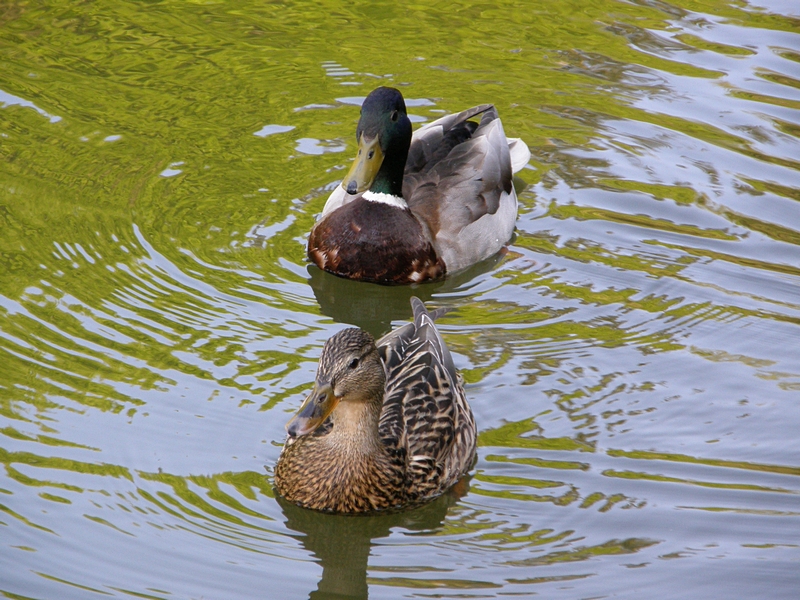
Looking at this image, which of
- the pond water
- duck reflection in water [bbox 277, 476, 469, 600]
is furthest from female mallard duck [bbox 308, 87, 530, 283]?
duck reflection in water [bbox 277, 476, 469, 600]

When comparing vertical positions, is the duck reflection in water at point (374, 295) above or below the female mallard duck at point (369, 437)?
below

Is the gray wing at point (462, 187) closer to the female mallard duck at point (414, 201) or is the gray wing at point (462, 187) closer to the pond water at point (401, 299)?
the female mallard duck at point (414, 201)

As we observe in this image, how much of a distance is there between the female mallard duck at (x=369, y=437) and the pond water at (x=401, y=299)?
0.13 meters

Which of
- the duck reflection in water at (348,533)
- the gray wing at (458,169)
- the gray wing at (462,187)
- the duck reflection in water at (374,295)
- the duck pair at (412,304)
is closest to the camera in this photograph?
the duck reflection in water at (348,533)

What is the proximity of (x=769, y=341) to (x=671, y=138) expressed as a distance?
297 cm

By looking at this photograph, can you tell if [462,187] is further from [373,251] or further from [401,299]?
[401,299]

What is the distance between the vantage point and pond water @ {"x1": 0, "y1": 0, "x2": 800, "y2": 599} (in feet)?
16.6

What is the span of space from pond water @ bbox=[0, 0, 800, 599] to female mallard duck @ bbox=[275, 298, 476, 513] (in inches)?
5.3

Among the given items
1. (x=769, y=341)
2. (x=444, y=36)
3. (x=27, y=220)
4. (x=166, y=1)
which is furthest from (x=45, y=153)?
(x=769, y=341)

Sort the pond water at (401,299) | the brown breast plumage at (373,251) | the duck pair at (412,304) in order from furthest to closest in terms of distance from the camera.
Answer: the brown breast plumage at (373,251) → the duck pair at (412,304) → the pond water at (401,299)

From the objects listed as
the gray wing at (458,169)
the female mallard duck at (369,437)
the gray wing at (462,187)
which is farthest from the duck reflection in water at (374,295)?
the female mallard duck at (369,437)

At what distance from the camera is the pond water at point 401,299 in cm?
507

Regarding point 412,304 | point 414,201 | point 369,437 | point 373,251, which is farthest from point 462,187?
point 369,437

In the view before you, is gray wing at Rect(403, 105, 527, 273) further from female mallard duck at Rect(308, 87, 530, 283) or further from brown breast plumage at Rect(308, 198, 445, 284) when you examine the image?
brown breast plumage at Rect(308, 198, 445, 284)
